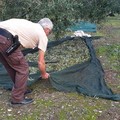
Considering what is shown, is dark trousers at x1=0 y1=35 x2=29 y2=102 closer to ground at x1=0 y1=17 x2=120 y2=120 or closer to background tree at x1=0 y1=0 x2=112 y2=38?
ground at x1=0 y1=17 x2=120 y2=120

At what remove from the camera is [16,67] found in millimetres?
4895

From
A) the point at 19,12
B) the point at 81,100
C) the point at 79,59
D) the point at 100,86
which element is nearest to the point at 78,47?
the point at 79,59

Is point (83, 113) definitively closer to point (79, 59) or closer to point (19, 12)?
point (79, 59)

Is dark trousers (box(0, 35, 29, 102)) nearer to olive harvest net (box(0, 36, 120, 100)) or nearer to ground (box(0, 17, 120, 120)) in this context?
ground (box(0, 17, 120, 120))

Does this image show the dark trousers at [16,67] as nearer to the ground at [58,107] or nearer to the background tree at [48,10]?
the ground at [58,107]

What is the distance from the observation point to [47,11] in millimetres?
8203

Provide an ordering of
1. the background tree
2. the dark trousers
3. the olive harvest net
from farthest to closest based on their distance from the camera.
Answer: the background tree, the olive harvest net, the dark trousers

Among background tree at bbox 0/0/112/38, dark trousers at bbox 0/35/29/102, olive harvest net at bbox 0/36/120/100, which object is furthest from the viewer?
background tree at bbox 0/0/112/38

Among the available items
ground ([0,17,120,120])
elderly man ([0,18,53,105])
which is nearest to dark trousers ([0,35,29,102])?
elderly man ([0,18,53,105])

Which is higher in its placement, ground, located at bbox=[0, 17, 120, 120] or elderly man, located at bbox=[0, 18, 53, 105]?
elderly man, located at bbox=[0, 18, 53, 105]

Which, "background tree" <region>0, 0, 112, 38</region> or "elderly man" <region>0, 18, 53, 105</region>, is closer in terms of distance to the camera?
"elderly man" <region>0, 18, 53, 105</region>

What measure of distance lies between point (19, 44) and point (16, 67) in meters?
0.36

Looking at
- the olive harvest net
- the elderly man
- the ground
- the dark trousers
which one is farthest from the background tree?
the dark trousers

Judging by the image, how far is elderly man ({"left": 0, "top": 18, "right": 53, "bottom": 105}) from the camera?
15.5ft
